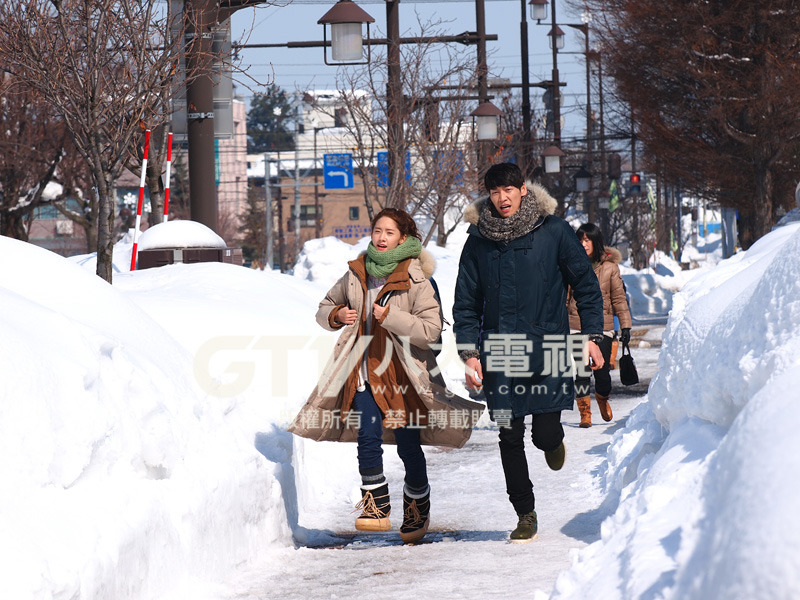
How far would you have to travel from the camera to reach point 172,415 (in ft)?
17.1

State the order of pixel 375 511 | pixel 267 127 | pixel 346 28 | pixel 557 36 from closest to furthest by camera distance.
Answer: pixel 375 511
pixel 346 28
pixel 557 36
pixel 267 127

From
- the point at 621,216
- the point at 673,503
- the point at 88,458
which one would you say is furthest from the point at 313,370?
the point at 621,216

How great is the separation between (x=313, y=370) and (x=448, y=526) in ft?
9.34

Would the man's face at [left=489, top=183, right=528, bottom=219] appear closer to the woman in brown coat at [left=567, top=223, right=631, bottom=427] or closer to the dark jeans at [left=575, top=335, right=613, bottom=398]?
the dark jeans at [left=575, top=335, right=613, bottom=398]

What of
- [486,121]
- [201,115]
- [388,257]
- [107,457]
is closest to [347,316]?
[388,257]

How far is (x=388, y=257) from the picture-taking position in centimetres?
596

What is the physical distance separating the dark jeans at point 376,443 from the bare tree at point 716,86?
51.2 ft

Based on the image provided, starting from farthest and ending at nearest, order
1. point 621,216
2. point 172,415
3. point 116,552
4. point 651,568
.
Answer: point 621,216, point 172,415, point 116,552, point 651,568

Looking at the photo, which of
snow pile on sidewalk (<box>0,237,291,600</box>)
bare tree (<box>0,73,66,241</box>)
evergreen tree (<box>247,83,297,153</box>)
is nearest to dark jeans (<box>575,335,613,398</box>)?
snow pile on sidewalk (<box>0,237,291,600</box>)

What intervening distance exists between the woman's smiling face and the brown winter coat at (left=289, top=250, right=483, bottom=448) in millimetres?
123

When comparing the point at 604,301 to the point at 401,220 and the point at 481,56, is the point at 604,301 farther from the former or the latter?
the point at 481,56

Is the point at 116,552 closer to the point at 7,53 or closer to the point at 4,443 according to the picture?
the point at 4,443

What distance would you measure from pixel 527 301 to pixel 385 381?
3.17 ft

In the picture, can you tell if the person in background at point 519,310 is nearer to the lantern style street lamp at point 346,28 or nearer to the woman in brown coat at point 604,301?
the woman in brown coat at point 604,301
